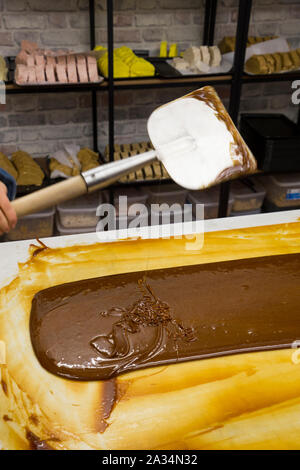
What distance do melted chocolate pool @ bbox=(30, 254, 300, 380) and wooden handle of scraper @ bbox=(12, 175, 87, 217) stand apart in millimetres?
425

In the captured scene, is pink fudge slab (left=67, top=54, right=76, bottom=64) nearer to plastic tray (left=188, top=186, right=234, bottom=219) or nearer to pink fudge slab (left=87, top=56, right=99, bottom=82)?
pink fudge slab (left=87, top=56, right=99, bottom=82)

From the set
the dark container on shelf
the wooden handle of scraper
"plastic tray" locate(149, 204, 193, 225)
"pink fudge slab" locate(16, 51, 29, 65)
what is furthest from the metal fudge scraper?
"plastic tray" locate(149, 204, 193, 225)

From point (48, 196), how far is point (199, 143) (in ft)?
2.01

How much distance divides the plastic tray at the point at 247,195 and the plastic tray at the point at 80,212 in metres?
0.95

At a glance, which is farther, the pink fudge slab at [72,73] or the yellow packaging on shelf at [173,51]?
the yellow packaging on shelf at [173,51]

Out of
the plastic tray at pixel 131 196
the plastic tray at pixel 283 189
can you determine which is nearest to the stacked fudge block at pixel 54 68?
the plastic tray at pixel 131 196

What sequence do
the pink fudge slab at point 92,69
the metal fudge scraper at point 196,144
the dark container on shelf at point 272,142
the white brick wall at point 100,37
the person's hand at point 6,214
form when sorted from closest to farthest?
the person's hand at point 6,214 < the metal fudge scraper at point 196,144 < the pink fudge slab at point 92,69 < the white brick wall at point 100,37 < the dark container on shelf at point 272,142

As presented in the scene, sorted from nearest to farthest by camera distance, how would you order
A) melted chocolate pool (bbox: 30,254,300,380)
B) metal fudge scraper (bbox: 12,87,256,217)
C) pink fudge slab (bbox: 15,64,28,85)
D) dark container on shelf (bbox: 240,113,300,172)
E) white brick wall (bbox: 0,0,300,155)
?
melted chocolate pool (bbox: 30,254,300,380) < metal fudge scraper (bbox: 12,87,256,217) < pink fudge slab (bbox: 15,64,28,85) < white brick wall (bbox: 0,0,300,155) < dark container on shelf (bbox: 240,113,300,172)

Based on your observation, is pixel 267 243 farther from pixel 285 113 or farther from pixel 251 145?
pixel 285 113

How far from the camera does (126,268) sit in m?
1.83

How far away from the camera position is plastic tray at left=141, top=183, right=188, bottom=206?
9.95ft

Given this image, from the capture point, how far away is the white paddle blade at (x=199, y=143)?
158 centimetres

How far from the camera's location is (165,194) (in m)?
3.04

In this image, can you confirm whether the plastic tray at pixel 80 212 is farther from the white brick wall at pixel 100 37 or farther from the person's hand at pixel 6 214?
the person's hand at pixel 6 214
